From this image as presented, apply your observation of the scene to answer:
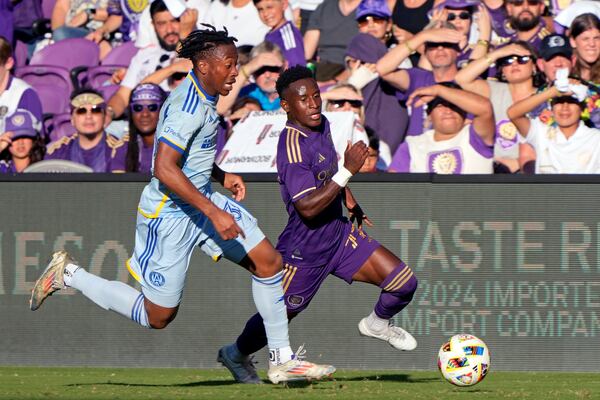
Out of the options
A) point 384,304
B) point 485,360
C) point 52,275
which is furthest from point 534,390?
point 52,275

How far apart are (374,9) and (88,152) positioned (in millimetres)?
3499

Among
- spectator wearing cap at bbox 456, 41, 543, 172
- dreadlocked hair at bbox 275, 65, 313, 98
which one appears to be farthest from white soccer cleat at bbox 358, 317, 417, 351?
spectator wearing cap at bbox 456, 41, 543, 172

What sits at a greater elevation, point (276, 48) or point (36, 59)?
point (276, 48)

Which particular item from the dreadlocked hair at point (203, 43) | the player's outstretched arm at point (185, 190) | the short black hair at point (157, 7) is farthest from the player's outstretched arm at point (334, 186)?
the short black hair at point (157, 7)

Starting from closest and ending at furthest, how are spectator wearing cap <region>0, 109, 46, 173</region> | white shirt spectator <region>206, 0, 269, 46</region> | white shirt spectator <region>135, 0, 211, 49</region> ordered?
spectator wearing cap <region>0, 109, 46, 173</region> < white shirt spectator <region>206, 0, 269, 46</region> < white shirt spectator <region>135, 0, 211, 49</region>

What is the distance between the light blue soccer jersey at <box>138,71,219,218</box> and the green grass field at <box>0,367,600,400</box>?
1227 millimetres

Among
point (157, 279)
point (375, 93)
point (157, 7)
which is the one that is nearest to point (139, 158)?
point (375, 93)

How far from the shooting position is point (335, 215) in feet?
29.5

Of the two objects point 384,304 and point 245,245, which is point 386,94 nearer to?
point 384,304

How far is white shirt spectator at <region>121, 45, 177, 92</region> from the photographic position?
14525mm

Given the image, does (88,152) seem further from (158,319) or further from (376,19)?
(158,319)

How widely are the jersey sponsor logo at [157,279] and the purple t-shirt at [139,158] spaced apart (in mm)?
3962

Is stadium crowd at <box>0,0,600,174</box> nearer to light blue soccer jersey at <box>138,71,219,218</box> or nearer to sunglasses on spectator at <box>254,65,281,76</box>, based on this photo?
sunglasses on spectator at <box>254,65,281,76</box>

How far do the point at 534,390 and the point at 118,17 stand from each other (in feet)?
30.0
